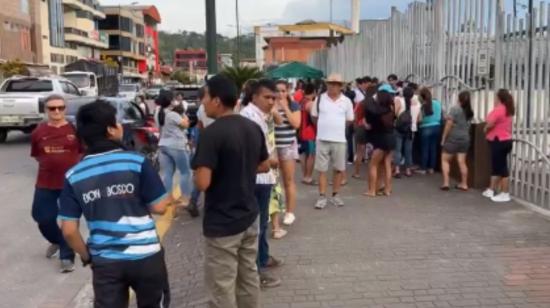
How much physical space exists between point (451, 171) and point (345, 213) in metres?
3.17

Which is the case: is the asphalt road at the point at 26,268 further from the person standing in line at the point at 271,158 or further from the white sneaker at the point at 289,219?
the white sneaker at the point at 289,219

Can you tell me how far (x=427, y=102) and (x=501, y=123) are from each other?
214 centimetres

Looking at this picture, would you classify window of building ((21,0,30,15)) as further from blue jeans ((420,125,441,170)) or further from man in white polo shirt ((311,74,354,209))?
man in white polo shirt ((311,74,354,209))

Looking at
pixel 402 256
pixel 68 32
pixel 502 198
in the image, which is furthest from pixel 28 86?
pixel 68 32

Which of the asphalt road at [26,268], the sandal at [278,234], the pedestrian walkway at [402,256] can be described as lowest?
the asphalt road at [26,268]

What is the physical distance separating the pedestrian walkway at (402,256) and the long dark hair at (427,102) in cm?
218

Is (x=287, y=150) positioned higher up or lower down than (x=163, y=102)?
lower down

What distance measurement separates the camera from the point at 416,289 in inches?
199

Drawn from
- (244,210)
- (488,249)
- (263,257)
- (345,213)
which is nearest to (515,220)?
(488,249)

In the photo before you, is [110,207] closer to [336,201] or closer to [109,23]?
[336,201]

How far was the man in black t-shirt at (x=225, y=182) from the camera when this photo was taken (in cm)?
372

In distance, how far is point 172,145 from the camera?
318 inches

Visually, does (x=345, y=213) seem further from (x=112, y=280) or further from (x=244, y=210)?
(x=112, y=280)

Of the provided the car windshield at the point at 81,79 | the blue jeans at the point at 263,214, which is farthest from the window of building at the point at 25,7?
the blue jeans at the point at 263,214
